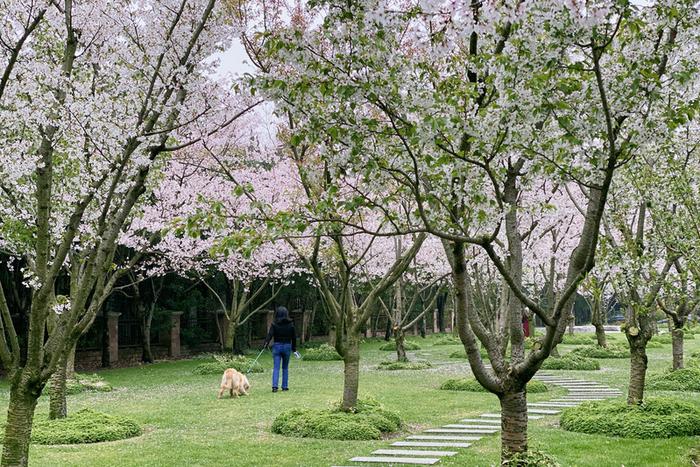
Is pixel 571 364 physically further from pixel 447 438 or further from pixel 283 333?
pixel 447 438

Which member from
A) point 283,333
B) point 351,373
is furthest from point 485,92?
point 283,333

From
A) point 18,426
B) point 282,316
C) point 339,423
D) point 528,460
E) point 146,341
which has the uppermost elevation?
point 282,316

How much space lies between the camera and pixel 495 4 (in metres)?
4.15

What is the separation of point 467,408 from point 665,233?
5.51 meters

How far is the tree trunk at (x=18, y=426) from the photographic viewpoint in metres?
5.65

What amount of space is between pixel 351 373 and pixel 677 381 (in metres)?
9.03

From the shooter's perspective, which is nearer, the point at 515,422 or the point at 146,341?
the point at 515,422

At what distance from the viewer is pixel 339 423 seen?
1012 cm

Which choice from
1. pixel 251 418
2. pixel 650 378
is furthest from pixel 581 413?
pixel 650 378

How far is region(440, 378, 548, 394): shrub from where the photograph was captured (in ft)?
50.2

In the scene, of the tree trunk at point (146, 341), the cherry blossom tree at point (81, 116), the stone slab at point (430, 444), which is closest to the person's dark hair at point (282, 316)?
the stone slab at point (430, 444)

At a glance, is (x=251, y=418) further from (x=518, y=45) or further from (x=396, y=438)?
(x=518, y=45)

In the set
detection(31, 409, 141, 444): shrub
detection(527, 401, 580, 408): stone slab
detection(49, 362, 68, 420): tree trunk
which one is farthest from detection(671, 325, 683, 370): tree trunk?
detection(49, 362, 68, 420): tree trunk

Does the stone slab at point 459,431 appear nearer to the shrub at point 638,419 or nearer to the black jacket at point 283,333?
the shrub at point 638,419
